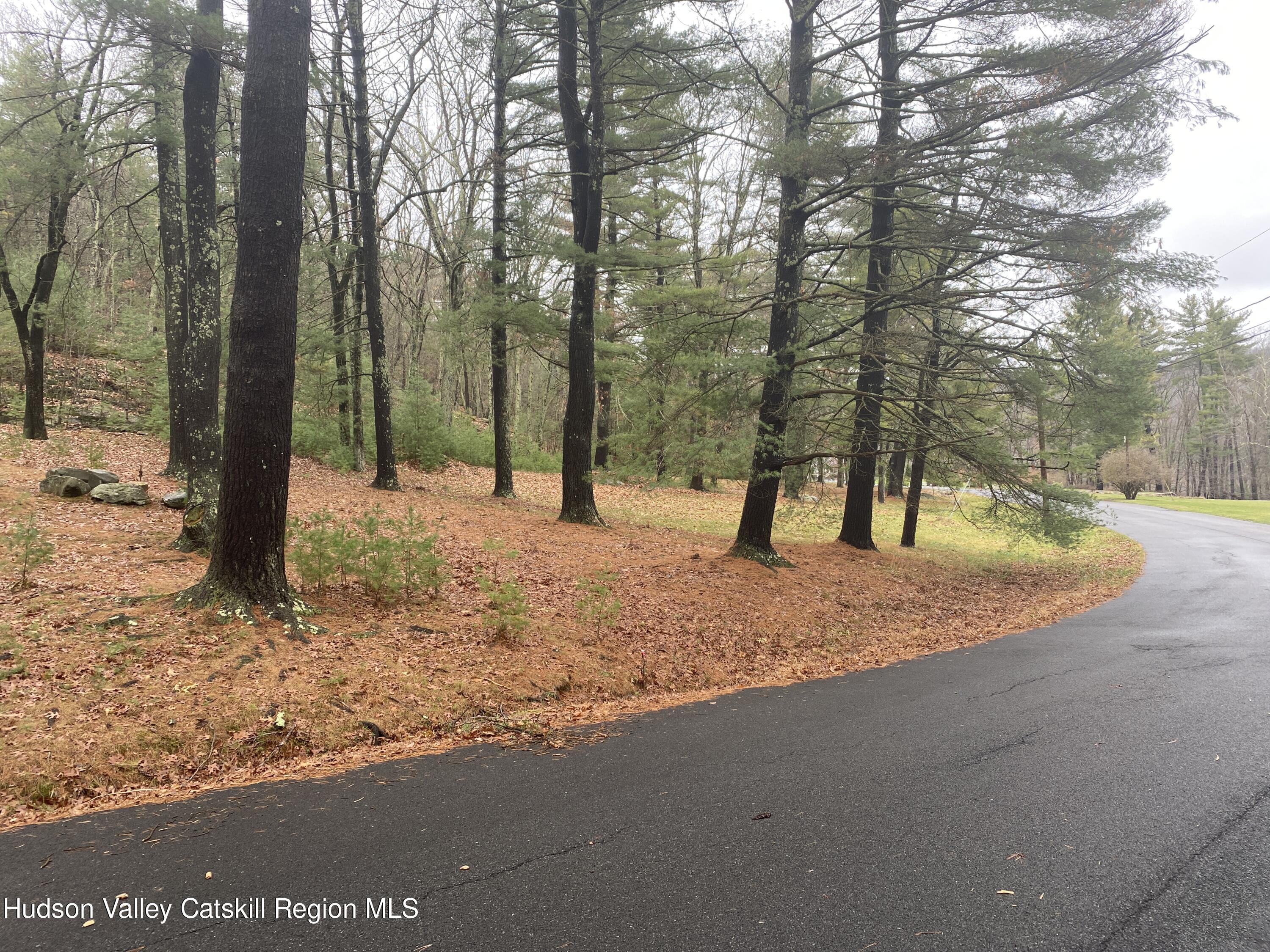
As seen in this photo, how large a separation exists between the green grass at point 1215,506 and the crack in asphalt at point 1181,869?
92.7ft

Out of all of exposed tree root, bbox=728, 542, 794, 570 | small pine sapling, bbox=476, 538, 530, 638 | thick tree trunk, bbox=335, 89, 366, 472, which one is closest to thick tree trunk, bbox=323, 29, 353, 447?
thick tree trunk, bbox=335, 89, 366, 472

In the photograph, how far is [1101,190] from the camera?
801 cm

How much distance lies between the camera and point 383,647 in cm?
530

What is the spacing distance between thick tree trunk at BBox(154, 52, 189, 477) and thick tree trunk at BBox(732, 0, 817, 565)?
7.86m

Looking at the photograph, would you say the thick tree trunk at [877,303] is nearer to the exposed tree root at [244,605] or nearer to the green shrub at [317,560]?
the green shrub at [317,560]

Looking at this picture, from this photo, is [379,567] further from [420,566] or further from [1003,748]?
[1003,748]

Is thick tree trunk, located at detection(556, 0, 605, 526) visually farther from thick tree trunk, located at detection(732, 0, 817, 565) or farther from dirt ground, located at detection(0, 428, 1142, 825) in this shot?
thick tree trunk, located at detection(732, 0, 817, 565)

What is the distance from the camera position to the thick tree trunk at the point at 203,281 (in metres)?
6.70

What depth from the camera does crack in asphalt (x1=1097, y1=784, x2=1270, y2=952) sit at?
2451 mm

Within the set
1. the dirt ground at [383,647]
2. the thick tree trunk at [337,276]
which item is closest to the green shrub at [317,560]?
the dirt ground at [383,647]

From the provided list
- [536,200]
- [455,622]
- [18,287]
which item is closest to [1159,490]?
[536,200]

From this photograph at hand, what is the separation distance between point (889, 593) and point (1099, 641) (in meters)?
2.92

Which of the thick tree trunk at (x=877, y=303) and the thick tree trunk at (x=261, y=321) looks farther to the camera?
the thick tree trunk at (x=877, y=303)

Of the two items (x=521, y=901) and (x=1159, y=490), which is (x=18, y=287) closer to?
(x=521, y=901)
